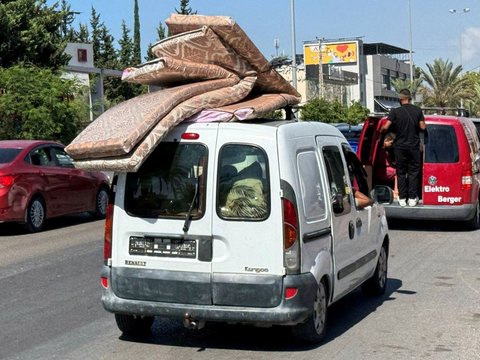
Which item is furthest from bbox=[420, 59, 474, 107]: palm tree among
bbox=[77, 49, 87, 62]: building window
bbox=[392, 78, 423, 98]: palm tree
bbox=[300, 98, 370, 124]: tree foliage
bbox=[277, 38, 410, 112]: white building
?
bbox=[77, 49, 87, 62]: building window

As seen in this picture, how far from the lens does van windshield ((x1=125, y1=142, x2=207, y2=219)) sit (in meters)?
6.59

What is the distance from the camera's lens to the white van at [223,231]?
21.1ft

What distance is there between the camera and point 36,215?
15.1 meters

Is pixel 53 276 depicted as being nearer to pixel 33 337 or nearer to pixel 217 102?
pixel 33 337

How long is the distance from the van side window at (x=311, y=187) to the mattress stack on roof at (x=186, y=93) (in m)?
0.57

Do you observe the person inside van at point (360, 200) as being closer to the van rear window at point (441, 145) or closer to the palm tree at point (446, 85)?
the van rear window at point (441, 145)

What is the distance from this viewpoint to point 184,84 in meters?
7.59

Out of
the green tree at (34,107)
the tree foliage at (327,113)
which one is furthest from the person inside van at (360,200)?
the tree foliage at (327,113)

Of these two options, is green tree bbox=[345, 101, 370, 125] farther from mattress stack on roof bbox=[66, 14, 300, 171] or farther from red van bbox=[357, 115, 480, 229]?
mattress stack on roof bbox=[66, 14, 300, 171]

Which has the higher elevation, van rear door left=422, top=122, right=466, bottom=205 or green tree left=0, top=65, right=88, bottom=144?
green tree left=0, top=65, right=88, bottom=144

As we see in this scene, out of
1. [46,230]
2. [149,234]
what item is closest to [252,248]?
[149,234]

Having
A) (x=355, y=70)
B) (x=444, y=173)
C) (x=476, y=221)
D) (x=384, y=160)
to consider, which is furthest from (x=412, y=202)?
(x=355, y=70)

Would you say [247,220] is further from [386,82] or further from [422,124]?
[386,82]

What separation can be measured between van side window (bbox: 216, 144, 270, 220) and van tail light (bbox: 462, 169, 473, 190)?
8.18 meters
